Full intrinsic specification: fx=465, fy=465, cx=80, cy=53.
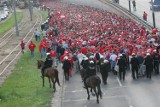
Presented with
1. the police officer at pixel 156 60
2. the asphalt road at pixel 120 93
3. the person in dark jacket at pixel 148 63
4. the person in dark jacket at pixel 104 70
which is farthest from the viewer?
the police officer at pixel 156 60

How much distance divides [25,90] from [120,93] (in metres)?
5.46

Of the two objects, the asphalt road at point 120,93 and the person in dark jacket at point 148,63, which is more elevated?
the person in dark jacket at point 148,63

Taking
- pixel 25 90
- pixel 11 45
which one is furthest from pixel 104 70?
pixel 11 45

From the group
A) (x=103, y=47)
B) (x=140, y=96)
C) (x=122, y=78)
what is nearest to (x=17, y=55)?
(x=103, y=47)

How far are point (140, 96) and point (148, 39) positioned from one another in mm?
10435

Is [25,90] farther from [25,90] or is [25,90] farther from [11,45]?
[11,45]

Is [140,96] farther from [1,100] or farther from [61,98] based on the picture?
[1,100]

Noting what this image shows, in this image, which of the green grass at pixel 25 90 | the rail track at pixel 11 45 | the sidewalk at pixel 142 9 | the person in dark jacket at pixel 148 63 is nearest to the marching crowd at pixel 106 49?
the person in dark jacket at pixel 148 63

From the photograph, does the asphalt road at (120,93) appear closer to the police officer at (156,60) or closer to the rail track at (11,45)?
the police officer at (156,60)

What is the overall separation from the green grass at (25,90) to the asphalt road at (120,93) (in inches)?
42.2

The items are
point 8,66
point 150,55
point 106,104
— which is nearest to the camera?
point 106,104

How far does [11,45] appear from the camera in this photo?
156 ft

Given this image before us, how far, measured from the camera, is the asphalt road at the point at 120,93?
70.4ft

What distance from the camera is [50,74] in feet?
79.4
